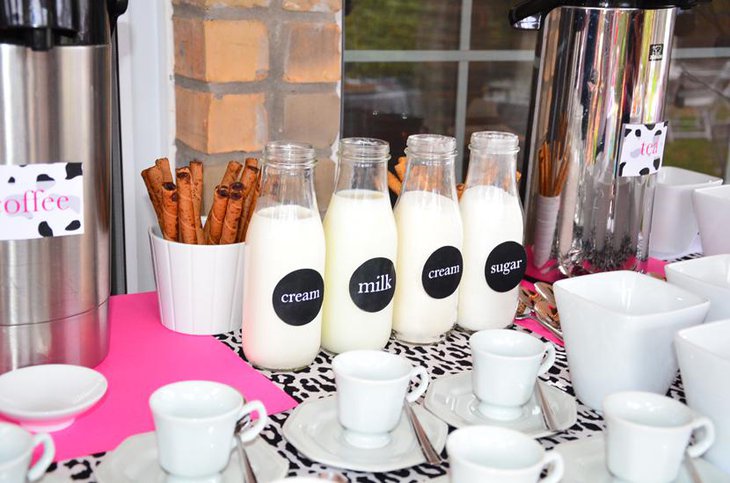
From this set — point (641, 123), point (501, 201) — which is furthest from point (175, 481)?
point (641, 123)

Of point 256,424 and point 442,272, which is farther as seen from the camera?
point 442,272

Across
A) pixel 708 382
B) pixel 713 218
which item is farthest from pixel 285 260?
pixel 713 218

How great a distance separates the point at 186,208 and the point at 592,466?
1.56 feet

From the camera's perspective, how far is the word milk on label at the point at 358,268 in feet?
2.73

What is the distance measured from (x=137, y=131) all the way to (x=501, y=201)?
2.16 feet

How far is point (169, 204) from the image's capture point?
88 cm

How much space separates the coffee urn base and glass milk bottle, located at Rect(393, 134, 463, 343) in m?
0.31

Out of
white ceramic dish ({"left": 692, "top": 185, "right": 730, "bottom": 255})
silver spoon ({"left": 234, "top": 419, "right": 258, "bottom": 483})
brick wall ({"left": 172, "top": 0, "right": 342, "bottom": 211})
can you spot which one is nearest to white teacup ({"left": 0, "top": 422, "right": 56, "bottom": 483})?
silver spoon ({"left": 234, "top": 419, "right": 258, "bottom": 483})

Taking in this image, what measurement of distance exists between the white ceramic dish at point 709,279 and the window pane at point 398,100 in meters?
0.87

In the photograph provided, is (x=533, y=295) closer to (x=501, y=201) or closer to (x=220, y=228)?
(x=501, y=201)

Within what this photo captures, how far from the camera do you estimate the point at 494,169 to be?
92cm

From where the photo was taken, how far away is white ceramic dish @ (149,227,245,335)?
894 mm

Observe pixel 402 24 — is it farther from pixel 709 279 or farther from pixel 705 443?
pixel 705 443

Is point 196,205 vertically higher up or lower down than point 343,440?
higher up
